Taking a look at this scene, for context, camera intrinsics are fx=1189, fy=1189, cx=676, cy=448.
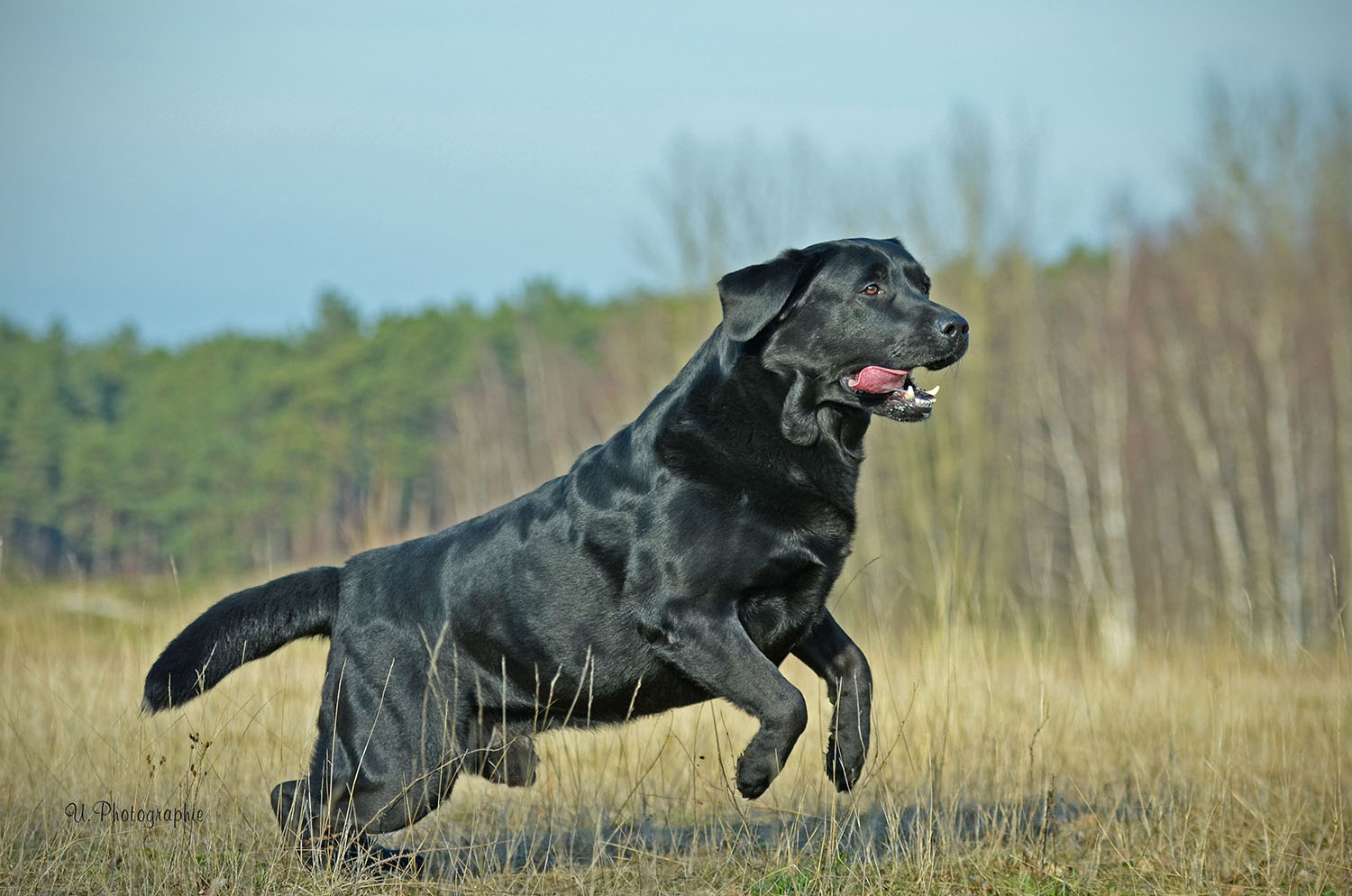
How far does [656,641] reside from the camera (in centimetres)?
403

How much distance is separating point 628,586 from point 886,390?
1.16 meters

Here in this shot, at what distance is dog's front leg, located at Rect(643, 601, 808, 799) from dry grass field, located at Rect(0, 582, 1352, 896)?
11.0 inches

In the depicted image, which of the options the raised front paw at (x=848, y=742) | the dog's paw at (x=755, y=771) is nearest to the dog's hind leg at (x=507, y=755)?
the dog's paw at (x=755, y=771)

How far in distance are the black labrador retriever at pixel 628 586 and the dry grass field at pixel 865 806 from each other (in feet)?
0.91

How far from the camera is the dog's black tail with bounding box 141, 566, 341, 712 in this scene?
421 cm

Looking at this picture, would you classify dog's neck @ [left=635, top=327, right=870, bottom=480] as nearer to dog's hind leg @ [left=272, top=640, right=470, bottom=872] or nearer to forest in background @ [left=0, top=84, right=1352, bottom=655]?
dog's hind leg @ [left=272, top=640, right=470, bottom=872]

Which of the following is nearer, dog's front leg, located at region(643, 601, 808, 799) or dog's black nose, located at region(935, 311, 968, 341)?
dog's front leg, located at region(643, 601, 808, 799)

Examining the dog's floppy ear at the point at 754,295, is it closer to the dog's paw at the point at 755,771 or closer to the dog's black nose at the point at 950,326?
the dog's black nose at the point at 950,326

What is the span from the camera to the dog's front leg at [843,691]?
4266 mm

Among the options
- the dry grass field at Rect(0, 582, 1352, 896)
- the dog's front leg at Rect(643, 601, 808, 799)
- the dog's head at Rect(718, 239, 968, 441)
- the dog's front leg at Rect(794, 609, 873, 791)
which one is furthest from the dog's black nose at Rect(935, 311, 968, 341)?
the dry grass field at Rect(0, 582, 1352, 896)

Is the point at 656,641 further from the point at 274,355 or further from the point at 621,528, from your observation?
the point at 274,355

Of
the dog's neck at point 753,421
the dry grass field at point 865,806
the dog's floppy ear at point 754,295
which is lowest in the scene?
the dry grass field at point 865,806
